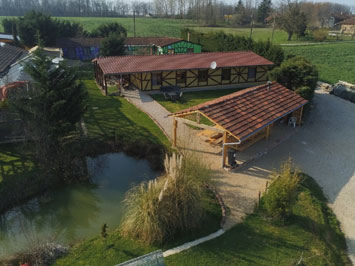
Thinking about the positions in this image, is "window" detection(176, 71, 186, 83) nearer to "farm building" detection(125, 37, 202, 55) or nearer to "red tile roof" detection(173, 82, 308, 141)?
"red tile roof" detection(173, 82, 308, 141)

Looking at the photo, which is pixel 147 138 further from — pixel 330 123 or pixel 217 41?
pixel 217 41

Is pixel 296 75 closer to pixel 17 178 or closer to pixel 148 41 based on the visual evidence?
pixel 17 178

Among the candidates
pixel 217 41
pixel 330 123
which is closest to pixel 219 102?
pixel 330 123

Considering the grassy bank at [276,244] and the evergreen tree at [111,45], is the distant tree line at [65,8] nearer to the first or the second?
the evergreen tree at [111,45]

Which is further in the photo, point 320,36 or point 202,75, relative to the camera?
point 320,36

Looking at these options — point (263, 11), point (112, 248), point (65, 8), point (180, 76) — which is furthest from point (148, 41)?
point (65, 8)

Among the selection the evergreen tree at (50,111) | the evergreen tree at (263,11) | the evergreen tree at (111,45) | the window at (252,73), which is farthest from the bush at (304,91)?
the evergreen tree at (263,11)
